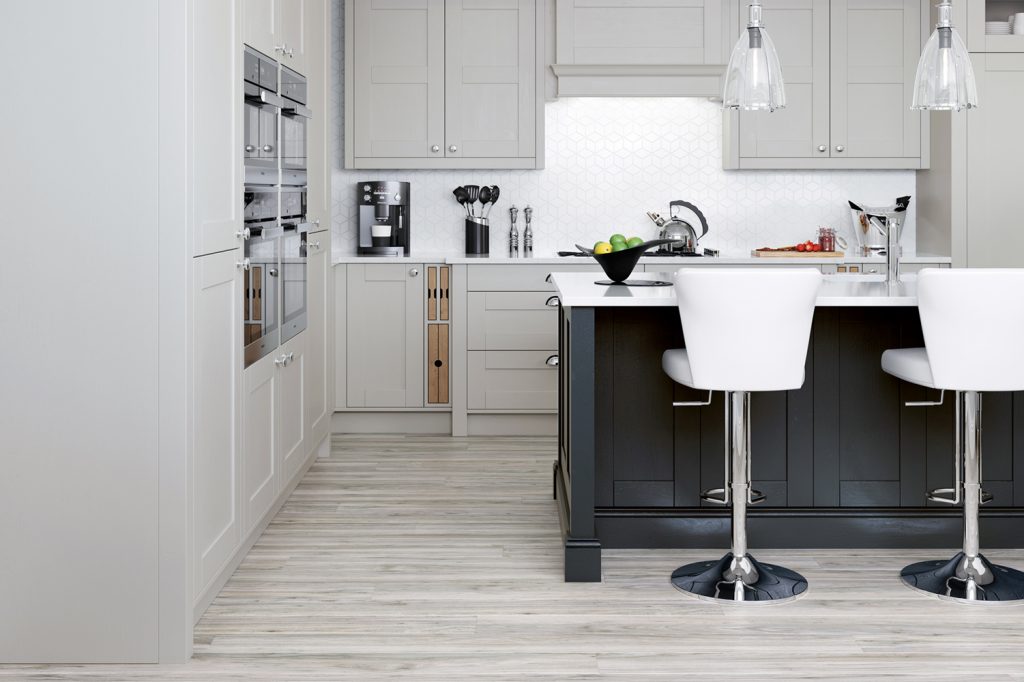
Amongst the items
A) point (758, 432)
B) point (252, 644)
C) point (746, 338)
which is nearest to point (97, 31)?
point (252, 644)

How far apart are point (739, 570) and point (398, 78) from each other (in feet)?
11.7

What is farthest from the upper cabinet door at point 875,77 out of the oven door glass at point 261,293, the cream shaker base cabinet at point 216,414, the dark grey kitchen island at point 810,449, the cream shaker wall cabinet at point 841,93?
the cream shaker base cabinet at point 216,414

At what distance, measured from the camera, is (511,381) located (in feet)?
19.3

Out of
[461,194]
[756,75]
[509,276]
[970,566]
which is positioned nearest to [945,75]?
[756,75]

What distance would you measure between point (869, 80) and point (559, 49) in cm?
166

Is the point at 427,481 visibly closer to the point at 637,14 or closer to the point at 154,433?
the point at 154,433

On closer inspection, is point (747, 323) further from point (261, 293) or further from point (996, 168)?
point (996, 168)

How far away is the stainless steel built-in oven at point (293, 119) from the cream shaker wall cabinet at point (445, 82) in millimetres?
1391

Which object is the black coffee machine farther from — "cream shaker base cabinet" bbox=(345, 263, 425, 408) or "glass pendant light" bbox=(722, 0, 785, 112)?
"glass pendant light" bbox=(722, 0, 785, 112)

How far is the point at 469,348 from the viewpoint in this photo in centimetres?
586

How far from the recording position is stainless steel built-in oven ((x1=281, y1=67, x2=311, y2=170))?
4.08 metres

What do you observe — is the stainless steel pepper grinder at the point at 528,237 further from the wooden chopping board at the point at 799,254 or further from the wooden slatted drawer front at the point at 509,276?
the wooden chopping board at the point at 799,254

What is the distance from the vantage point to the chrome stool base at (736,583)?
3258mm

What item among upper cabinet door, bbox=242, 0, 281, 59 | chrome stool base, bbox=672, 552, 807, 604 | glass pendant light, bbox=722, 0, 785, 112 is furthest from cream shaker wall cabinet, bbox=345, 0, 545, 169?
chrome stool base, bbox=672, 552, 807, 604
